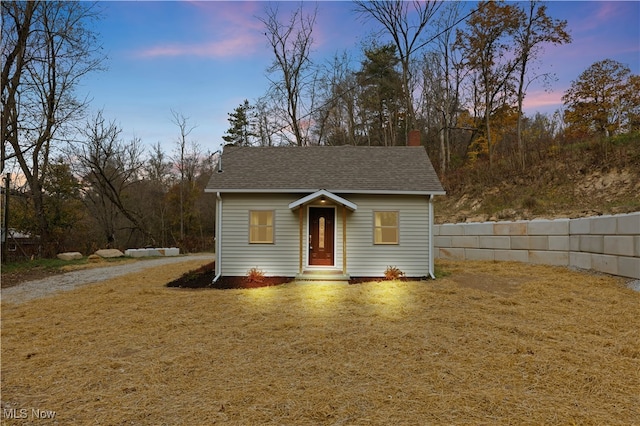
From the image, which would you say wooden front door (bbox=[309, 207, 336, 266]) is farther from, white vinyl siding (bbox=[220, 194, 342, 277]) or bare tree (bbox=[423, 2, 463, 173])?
bare tree (bbox=[423, 2, 463, 173])

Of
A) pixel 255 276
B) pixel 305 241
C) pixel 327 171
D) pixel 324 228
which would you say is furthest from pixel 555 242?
pixel 255 276

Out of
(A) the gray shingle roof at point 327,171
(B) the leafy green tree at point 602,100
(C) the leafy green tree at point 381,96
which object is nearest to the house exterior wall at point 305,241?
(A) the gray shingle roof at point 327,171

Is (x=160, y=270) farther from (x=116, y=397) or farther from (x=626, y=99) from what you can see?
(x=626, y=99)

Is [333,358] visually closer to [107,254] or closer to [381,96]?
[107,254]

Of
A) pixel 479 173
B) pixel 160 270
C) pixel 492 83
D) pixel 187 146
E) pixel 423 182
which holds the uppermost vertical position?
pixel 492 83

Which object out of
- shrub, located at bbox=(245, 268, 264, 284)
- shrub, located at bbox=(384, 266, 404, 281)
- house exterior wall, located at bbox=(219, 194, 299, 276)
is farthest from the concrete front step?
shrub, located at bbox=(384, 266, 404, 281)

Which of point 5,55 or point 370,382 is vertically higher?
point 5,55

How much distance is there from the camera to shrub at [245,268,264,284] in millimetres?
9773

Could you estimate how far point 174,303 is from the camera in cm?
732

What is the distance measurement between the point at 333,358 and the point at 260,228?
6.57 metres

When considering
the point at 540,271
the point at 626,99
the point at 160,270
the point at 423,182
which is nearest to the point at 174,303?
the point at 160,270

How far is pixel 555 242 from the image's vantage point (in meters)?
10.2

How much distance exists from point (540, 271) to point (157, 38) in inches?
562

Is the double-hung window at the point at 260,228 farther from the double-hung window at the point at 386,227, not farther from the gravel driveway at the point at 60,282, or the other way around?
the gravel driveway at the point at 60,282
